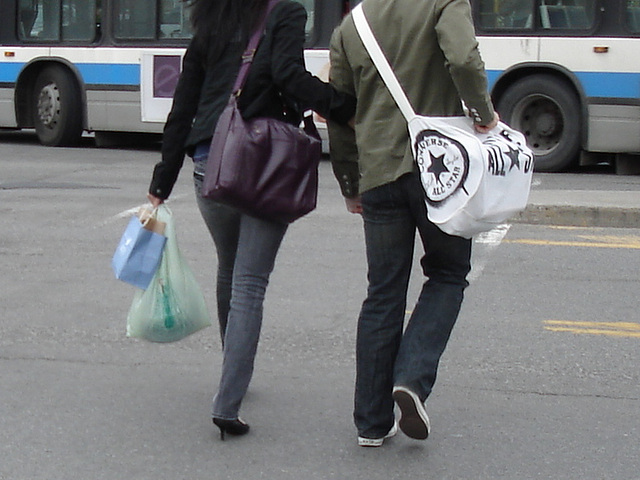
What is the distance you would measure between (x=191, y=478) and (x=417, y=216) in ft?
3.65

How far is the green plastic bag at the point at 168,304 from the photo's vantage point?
4473mm

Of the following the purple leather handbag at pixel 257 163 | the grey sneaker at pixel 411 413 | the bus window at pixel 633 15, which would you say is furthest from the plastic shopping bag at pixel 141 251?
the bus window at pixel 633 15

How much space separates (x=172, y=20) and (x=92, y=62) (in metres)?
1.25

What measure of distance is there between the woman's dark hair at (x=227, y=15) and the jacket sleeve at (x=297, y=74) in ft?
0.33

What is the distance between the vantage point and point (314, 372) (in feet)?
17.4

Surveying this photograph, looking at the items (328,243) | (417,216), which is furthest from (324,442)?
(328,243)

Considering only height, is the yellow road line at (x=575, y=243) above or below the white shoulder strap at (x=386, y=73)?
below

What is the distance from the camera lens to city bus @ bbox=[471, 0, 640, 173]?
12188 millimetres

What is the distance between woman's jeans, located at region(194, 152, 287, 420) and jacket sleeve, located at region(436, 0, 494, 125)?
2.72ft

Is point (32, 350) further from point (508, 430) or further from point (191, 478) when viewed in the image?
point (508, 430)

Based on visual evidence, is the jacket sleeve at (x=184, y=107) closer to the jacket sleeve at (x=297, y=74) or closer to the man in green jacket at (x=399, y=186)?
the jacket sleeve at (x=297, y=74)

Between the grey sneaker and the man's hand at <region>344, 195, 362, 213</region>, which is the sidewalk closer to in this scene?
the man's hand at <region>344, 195, 362, 213</region>

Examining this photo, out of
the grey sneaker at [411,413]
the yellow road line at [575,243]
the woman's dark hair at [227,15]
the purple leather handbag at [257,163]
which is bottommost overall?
the yellow road line at [575,243]

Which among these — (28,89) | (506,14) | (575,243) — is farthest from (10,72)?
(575,243)
